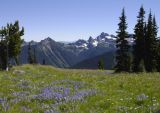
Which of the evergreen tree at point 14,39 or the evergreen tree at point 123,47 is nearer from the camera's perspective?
the evergreen tree at point 123,47

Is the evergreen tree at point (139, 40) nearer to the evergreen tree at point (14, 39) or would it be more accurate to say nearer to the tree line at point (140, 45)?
the tree line at point (140, 45)

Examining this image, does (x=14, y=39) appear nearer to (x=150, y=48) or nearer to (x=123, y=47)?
(x=123, y=47)

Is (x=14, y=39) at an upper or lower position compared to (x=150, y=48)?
upper

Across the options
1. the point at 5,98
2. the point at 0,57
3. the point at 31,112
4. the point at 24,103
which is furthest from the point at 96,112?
the point at 0,57

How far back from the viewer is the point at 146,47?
73.9 m

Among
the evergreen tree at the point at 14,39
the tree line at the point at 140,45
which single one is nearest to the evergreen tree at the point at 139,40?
the tree line at the point at 140,45

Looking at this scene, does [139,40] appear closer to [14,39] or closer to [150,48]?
[150,48]

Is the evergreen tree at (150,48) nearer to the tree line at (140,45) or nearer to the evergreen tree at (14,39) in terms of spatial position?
the tree line at (140,45)

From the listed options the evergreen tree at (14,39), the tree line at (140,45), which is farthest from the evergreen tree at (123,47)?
the evergreen tree at (14,39)

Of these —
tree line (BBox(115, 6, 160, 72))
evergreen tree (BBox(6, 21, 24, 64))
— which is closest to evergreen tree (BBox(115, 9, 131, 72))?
tree line (BBox(115, 6, 160, 72))

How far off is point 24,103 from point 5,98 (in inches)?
49.0

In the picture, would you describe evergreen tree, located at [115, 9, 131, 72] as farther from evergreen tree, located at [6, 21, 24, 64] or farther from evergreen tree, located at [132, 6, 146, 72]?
evergreen tree, located at [6, 21, 24, 64]

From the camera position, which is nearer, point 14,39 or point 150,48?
point 150,48

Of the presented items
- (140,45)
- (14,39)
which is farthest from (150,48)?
(14,39)
